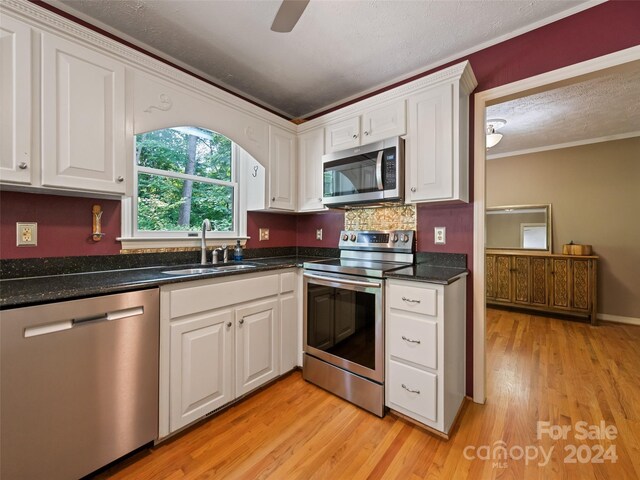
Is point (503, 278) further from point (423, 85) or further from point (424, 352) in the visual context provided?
point (423, 85)

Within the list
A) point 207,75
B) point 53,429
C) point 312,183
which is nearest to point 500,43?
point 312,183

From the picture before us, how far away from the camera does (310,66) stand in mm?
2229

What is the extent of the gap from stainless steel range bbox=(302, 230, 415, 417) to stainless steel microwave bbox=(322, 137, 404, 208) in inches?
16.6

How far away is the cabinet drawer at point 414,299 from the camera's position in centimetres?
161

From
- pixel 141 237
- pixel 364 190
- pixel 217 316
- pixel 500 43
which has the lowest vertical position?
pixel 217 316

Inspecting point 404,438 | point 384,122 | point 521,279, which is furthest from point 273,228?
point 521,279

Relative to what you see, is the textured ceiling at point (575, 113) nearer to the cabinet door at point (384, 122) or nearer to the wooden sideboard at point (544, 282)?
the cabinet door at point (384, 122)

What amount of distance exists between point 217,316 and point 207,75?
1993 millimetres

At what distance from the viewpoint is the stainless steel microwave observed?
6.64 ft

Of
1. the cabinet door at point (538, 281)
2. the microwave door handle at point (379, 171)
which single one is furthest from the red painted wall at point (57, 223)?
the cabinet door at point (538, 281)

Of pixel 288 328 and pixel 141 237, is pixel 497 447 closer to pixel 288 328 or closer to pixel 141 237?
pixel 288 328

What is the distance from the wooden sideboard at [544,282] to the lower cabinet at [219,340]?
3.03m

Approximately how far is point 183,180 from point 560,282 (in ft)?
15.8

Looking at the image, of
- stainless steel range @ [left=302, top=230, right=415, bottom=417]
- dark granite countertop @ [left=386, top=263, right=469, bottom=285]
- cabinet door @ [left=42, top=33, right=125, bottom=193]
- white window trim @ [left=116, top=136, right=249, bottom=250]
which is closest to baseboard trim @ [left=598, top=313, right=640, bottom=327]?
dark granite countertop @ [left=386, top=263, right=469, bottom=285]
